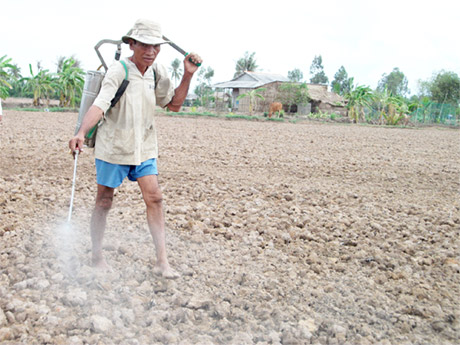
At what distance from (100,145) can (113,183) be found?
0.80ft

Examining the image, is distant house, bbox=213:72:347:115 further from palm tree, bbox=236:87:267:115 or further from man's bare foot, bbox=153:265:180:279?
man's bare foot, bbox=153:265:180:279

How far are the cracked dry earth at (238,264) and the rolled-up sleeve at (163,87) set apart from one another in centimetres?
111

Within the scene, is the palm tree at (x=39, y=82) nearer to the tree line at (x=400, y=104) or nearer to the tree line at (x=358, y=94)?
the tree line at (x=358, y=94)

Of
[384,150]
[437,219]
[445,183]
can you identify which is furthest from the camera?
[384,150]

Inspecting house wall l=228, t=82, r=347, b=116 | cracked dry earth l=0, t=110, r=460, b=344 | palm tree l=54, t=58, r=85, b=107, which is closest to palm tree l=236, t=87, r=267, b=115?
house wall l=228, t=82, r=347, b=116

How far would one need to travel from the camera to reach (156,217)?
2.86 m

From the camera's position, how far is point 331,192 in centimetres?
553

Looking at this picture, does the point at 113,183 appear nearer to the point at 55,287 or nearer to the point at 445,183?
the point at 55,287

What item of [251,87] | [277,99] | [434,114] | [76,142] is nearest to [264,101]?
[277,99]

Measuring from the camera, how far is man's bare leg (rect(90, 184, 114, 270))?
112 inches

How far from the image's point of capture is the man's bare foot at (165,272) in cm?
286

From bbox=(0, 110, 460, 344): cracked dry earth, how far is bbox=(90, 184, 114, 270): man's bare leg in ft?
0.32

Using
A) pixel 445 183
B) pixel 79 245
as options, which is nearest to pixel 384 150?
pixel 445 183

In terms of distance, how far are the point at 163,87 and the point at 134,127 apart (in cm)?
36
